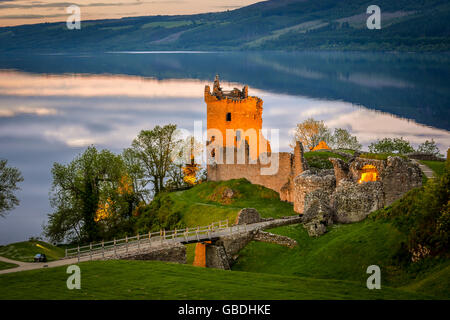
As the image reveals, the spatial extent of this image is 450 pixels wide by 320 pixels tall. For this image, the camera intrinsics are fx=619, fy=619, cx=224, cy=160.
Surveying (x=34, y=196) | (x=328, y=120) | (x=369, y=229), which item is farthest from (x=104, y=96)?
(x=369, y=229)

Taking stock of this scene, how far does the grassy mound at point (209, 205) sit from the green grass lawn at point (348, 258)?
1299cm

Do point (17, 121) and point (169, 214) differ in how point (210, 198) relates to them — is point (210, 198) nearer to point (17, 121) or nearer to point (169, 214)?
Result: point (169, 214)

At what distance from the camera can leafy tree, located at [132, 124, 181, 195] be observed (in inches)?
3169

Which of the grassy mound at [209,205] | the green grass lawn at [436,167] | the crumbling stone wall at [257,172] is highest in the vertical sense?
the green grass lawn at [436,167]

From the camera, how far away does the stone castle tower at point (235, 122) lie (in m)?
70.9

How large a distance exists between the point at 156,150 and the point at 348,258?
168 feet

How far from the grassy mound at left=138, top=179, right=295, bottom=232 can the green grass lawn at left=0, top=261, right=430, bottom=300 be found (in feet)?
76.6

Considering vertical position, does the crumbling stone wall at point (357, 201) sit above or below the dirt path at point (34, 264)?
above

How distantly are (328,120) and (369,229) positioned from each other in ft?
363

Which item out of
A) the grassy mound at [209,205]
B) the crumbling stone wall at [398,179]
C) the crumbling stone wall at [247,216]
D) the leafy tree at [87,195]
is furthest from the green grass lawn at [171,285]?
the leafy tree at [87,195]

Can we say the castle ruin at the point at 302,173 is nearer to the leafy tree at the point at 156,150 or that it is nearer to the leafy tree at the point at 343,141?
the leafy tree at the point at 156,150

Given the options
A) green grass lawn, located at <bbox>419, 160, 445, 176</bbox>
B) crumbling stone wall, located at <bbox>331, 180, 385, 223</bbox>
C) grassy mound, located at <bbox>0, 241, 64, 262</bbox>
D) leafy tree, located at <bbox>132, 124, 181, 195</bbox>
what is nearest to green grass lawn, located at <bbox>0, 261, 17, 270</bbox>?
grassy mound, located at <bbox>0, 241, 64, 262</bbox>
